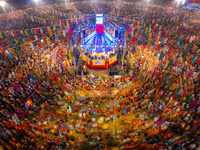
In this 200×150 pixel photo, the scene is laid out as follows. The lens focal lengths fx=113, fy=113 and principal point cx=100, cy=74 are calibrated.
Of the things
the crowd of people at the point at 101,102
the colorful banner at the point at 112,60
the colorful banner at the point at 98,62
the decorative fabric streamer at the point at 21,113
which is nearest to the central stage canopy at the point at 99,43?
the colorful banner at the point at 112,60

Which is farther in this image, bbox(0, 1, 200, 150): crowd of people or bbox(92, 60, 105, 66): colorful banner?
bbox(92, 60, 105, 66): colorful banner

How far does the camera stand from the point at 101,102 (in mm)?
13281

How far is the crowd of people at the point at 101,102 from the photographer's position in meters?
9.29

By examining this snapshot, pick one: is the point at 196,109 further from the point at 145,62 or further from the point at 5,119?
the point at 5,119

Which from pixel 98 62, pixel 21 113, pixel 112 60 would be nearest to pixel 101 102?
pixel 98 62

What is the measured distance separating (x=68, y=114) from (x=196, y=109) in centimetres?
1198

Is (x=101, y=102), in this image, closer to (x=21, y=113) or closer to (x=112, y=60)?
(x=21, y=113)

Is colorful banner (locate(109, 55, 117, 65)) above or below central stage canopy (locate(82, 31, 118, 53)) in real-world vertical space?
below

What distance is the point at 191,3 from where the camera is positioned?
36.8m

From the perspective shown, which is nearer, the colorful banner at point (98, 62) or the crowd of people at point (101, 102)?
the crowd of people at point (101, 102)

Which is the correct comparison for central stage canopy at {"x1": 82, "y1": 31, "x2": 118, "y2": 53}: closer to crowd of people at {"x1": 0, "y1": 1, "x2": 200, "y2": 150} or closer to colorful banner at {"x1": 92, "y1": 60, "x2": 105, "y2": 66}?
colorful banner at {"x1": 92, "y1": 60, "x2": 105, "y2": 66}

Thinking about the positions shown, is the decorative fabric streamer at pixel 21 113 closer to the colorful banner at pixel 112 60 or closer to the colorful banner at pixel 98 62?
the colorful banner at pixel 98 62

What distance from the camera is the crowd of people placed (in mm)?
9289

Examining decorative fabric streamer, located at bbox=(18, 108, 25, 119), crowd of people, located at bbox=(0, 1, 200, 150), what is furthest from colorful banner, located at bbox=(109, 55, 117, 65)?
decorative fabric streamer, located at bbox=(18, 108, 25, 119)
